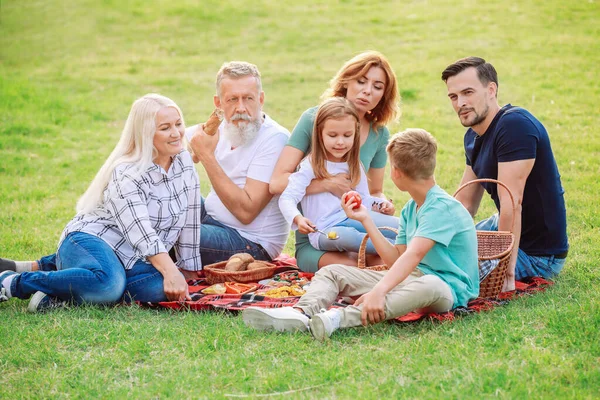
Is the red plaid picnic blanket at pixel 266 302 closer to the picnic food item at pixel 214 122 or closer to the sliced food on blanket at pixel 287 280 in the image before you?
the sliced food on blanket at pixel 287 280

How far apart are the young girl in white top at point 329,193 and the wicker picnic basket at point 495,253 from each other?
849 mm

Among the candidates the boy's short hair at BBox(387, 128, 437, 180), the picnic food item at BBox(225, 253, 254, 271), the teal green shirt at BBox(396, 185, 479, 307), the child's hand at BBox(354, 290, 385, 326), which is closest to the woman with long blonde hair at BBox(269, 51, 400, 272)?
the picnic food item at BBox(225, 253, 254, 271)

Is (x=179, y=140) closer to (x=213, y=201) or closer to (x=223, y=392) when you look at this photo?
(x=213, y=201)

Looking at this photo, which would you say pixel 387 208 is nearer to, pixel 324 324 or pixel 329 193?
pixel 329 193

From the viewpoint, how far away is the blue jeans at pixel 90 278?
517cm

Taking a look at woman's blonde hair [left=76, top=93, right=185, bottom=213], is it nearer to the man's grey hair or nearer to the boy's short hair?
the man's grey hair

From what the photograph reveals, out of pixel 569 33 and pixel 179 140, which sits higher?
pixel 569 33

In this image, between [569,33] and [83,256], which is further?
[569,33]

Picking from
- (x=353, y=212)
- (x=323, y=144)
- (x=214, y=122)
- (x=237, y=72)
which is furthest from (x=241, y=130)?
(x=353, y=212)

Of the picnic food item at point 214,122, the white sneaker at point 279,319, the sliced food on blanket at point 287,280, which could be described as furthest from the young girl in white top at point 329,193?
the white sneaker at point 279,319

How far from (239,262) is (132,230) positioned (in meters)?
0.91

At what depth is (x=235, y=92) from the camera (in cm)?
593

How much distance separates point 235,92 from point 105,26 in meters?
15.0

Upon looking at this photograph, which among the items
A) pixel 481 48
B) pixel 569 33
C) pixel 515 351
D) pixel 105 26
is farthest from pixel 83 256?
pixel 105 26
